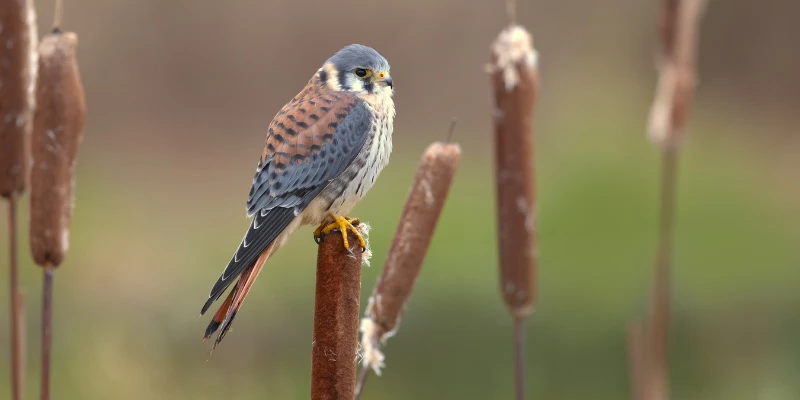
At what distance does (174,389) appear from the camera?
17.5 feet

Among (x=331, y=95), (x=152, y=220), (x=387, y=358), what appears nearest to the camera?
(x=331, y=95)

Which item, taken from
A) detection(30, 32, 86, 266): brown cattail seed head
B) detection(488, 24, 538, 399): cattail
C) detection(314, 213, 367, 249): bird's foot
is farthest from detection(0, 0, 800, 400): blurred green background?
detection(488, 24, 538, 399): cattail

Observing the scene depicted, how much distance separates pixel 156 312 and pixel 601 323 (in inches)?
100

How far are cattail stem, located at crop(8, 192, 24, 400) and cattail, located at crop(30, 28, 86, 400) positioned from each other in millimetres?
40

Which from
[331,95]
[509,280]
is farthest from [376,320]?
[331,95]

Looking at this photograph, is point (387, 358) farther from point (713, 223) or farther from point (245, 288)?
point (245, 288)

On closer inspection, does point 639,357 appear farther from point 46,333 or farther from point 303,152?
point 46,333

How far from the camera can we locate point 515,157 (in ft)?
6.78

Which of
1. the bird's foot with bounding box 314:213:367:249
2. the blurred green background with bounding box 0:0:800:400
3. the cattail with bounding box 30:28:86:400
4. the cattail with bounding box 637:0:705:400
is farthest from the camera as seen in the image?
the blurred green background with bounding box 0:0:800:400

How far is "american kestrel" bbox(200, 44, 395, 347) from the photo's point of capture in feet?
9.07

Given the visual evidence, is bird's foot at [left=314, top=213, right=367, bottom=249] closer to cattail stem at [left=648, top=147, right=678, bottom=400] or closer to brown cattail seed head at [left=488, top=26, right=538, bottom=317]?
brown cattail seed head at [left=488, top=26, right=538, bottom=317]

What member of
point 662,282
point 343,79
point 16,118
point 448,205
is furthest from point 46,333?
point 448,205

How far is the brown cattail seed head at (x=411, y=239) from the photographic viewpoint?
2.08 meters

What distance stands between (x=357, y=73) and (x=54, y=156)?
1216 millimetres
